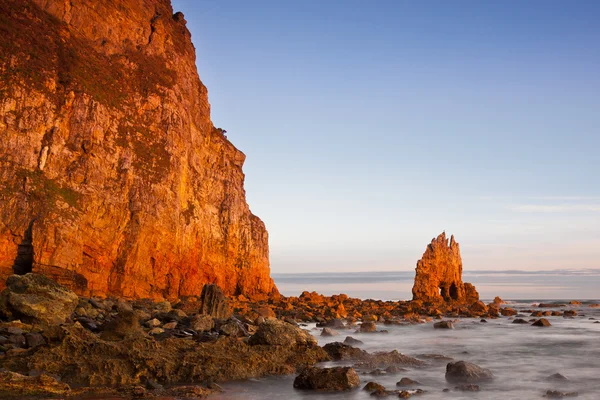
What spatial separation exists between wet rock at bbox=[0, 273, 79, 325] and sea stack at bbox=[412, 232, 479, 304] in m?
49.4

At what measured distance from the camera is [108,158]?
35531 millimetres

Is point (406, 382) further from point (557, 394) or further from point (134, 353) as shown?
point (134, 353)

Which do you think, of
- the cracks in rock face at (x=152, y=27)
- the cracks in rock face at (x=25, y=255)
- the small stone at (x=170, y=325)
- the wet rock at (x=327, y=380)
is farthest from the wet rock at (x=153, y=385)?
the cracks in rock face at (x=152, y=27)

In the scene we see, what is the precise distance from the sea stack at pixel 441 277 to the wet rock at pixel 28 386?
54247 millimetres

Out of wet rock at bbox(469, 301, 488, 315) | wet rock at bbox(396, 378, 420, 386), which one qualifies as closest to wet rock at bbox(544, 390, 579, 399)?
wet rock at bbox(396, 378, 420, 386)

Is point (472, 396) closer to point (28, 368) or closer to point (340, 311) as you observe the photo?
point (28, 368)

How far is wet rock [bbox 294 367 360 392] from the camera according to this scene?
12.3m

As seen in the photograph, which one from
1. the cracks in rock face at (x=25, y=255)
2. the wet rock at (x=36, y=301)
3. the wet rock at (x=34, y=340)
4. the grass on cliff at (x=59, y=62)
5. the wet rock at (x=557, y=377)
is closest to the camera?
the wet rock at (x=34, y=340)

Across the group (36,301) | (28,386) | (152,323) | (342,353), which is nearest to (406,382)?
A: (342,353)

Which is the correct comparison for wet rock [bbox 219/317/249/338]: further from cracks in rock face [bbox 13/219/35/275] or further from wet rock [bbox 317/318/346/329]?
cracks in rock face [bbox 13/219/35/275]

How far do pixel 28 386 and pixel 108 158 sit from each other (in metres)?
27.6

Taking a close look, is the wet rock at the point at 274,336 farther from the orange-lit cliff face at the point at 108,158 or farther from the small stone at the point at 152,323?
the orange-lit cliff face at the point at 108,158

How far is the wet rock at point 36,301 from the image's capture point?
16219 mm

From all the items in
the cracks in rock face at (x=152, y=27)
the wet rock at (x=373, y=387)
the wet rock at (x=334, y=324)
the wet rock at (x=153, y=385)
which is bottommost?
the wet rock at (x=334, y=324)
